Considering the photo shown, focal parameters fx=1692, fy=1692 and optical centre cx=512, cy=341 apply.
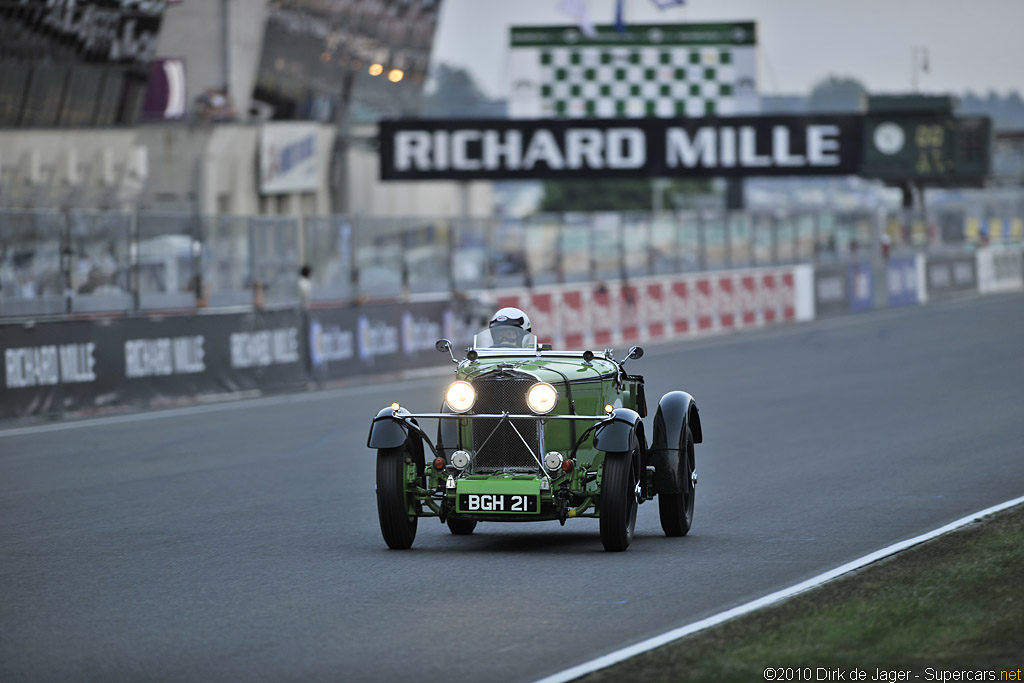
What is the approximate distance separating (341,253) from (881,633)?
1982 cm

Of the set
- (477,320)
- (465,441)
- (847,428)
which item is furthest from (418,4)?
(465,441)

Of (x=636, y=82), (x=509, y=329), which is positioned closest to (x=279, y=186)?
(x=636, y=82)

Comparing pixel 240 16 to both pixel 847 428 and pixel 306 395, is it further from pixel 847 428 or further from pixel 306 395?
pixel 847 428

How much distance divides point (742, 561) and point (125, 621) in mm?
3381

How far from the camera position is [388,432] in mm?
9547

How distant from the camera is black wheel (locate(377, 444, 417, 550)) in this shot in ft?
31.0

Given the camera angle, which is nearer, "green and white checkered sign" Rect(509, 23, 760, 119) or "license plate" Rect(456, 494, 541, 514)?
"license plate" Rect(456, 494, 541, 514)

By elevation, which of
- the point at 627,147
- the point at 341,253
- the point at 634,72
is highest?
the point at 634,72

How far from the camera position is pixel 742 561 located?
918 cm

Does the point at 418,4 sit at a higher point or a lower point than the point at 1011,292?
higher

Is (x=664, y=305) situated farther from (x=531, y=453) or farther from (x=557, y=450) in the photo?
(x=531, y=453)

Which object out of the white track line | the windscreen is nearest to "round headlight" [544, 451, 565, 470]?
the windscreen

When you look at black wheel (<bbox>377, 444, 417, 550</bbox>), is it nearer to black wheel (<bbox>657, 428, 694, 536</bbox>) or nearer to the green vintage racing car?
the green vintage racing car

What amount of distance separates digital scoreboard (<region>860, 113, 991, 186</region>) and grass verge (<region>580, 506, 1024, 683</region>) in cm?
3022
